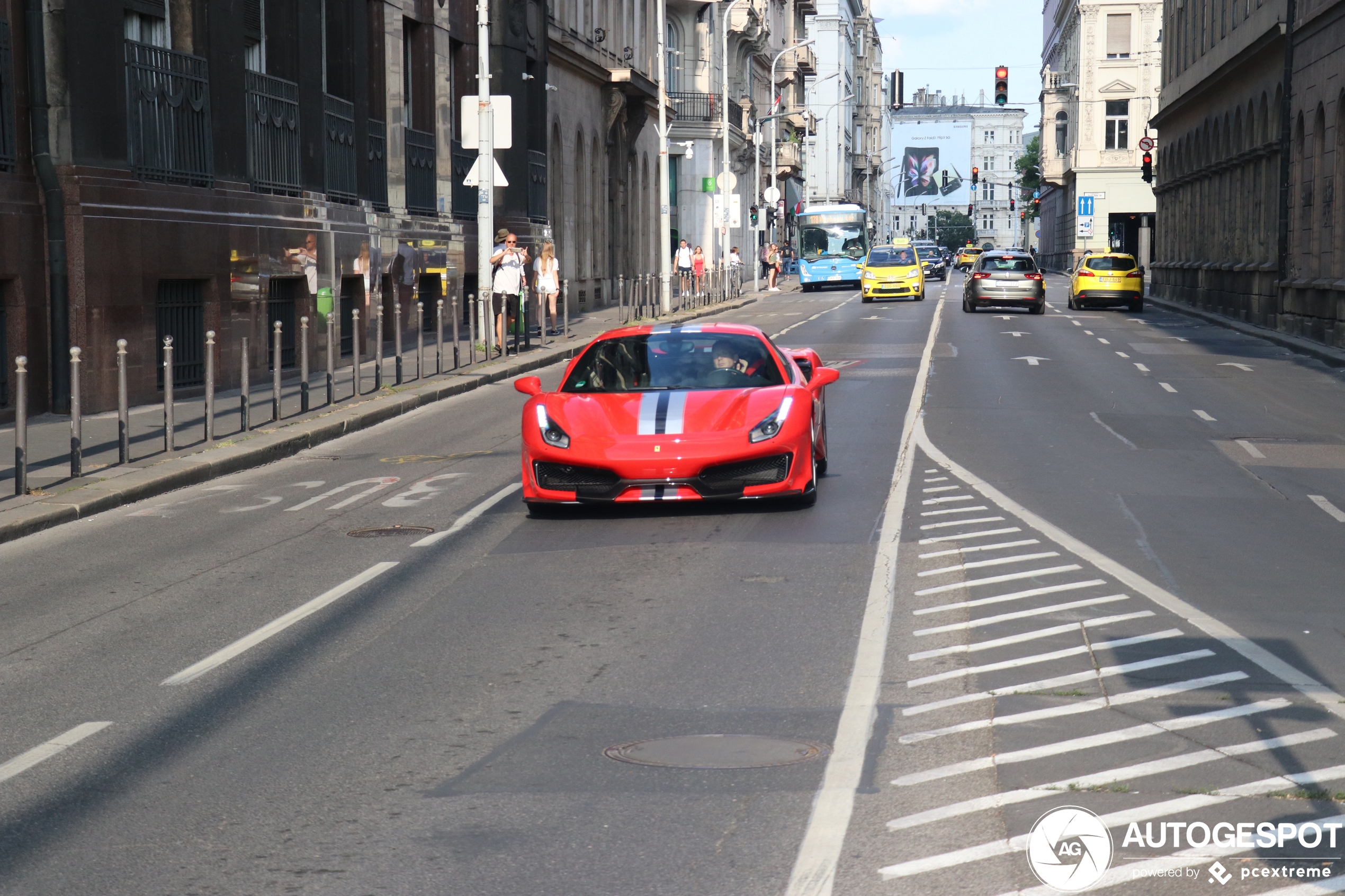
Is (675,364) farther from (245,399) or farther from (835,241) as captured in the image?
(835,241)

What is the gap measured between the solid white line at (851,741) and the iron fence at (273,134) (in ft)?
47.4

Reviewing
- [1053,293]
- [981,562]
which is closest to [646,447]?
[981,562]

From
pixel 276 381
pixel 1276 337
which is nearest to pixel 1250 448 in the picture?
pixel 276 381

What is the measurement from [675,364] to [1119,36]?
279 ft

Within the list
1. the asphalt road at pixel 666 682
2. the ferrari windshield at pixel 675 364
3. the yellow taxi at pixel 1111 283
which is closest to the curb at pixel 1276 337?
the yellow taxi at pixel 1111 283

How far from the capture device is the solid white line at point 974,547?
9742 millimetres

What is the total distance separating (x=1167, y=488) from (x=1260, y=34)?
32.5 m

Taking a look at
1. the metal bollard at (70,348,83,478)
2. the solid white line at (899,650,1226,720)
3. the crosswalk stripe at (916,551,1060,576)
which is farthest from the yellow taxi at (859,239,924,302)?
the solid white line at (899,650,1226,720)

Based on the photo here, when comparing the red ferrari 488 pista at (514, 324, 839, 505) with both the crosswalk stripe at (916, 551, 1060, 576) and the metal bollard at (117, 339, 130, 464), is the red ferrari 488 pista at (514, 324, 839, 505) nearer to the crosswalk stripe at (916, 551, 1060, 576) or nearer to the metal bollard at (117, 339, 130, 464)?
the crosswalk stripe at (916, 551, 1060, 576)

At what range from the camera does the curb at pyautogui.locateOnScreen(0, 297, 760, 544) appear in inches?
461

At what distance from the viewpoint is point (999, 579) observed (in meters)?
8.93

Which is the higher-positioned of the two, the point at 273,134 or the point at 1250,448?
the point at 273,134

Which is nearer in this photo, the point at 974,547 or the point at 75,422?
the point at 974,547

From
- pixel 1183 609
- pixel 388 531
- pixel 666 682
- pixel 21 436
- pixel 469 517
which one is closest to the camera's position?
pixel 666 682
